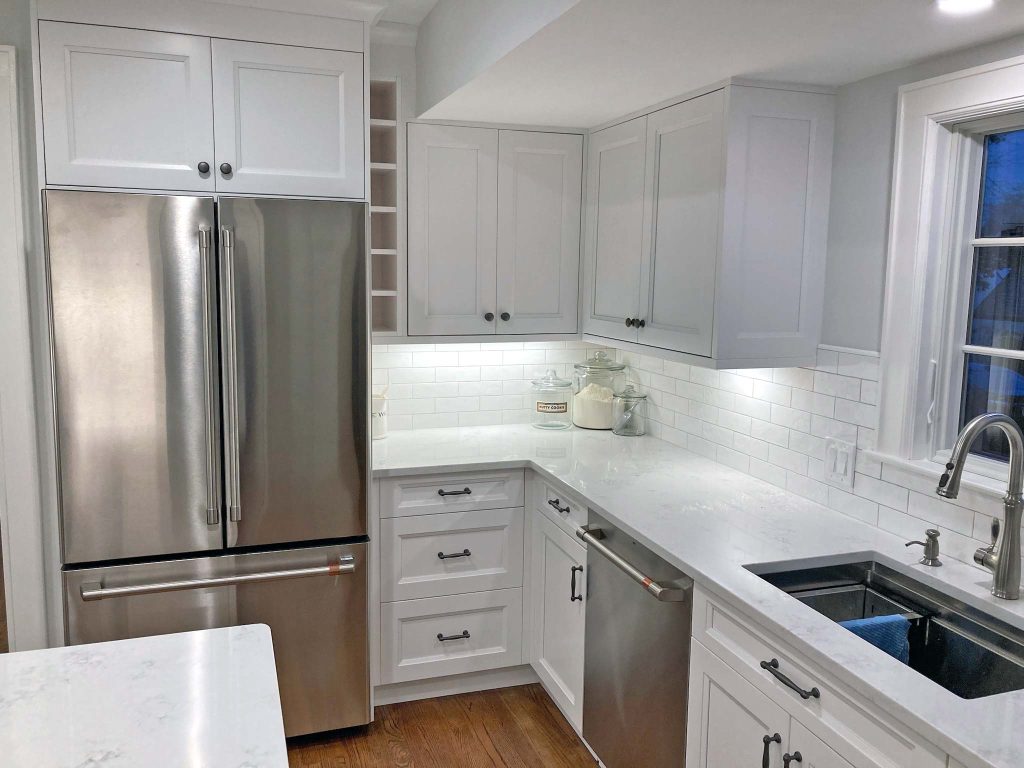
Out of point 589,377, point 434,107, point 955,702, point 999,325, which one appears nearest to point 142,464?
point 434,107

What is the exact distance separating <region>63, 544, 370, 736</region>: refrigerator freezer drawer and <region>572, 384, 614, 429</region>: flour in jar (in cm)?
118

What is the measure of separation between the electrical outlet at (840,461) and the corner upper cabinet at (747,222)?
0.27 metres

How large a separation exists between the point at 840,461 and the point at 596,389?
129cm

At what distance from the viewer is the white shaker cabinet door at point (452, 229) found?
3.18m

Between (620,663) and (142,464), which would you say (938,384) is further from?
(142,464)

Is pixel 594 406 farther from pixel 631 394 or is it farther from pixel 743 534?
pixel 743 534

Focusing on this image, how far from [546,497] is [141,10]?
198cm

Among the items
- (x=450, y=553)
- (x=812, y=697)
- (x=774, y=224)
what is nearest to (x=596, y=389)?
(x=450, y=553)

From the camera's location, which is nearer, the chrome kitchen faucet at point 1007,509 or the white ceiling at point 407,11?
the chrome kitchen faucet at point 1007,509

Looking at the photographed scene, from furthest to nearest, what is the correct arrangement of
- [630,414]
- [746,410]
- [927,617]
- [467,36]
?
[630,414], [746,410], [467,36], [927,617]

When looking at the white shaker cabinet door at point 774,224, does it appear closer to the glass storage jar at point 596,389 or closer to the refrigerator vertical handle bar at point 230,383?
the glass storage jar at point 596,389

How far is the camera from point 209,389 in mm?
2576

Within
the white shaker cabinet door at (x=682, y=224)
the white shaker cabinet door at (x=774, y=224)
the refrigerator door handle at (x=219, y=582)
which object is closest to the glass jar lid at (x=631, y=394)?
the white shaker cabinet door at (x=682, y=224)

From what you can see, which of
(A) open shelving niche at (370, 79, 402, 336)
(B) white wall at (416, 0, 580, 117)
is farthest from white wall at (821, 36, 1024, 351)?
(A) open shelving niche at (370, 79, 402, 336)
